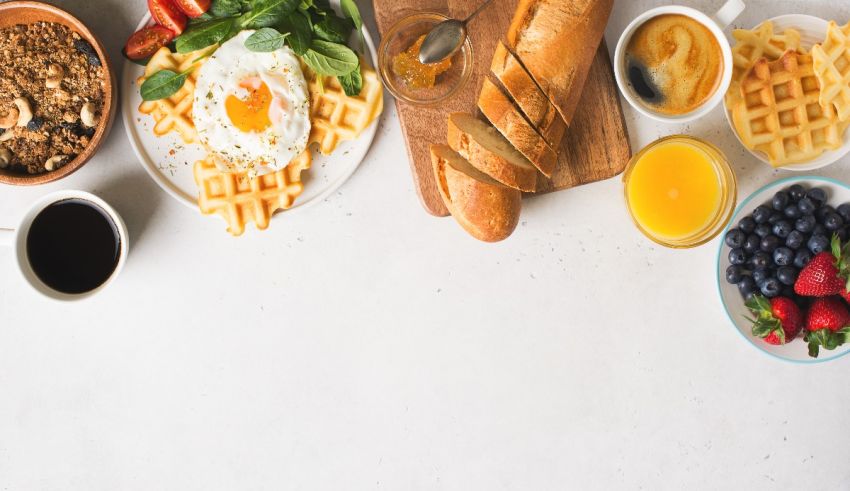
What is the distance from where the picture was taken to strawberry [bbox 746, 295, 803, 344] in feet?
5.18

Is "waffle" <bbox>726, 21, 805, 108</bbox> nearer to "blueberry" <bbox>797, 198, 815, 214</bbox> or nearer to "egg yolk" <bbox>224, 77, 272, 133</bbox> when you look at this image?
"blueberry" <bbox>797, 198, 815, 214</bbox>

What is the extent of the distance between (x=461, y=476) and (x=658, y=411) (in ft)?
1.93

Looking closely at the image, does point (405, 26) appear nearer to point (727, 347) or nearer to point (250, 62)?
point (250, 62)

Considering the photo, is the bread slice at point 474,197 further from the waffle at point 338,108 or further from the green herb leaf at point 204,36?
the green herb leaf at point 204,36

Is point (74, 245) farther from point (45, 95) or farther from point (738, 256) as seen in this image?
point (738, 256)

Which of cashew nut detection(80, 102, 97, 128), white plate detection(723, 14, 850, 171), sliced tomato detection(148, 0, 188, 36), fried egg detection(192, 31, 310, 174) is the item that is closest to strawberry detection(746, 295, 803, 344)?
white plate detection(723, 14, 850, 171)

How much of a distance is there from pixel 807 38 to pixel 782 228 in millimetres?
507

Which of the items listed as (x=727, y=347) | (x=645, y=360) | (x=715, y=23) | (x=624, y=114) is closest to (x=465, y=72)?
(x=624, y=114)

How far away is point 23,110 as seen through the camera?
157cm

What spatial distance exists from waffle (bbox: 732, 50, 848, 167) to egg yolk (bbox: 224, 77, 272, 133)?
119 centimetres

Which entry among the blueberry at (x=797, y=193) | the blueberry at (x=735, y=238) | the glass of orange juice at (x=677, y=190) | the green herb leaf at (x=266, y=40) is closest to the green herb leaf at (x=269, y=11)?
the green herb leaf at (x=266, y=40)

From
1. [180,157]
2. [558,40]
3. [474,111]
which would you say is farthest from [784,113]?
[180,157]

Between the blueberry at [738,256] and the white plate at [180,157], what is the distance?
99 centimetres

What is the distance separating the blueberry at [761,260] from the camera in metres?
1.61
